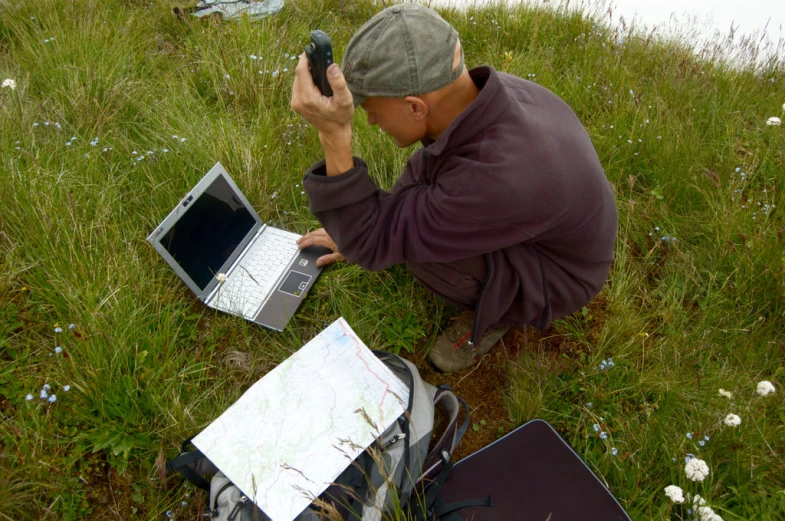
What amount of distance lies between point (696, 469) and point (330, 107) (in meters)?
1.75

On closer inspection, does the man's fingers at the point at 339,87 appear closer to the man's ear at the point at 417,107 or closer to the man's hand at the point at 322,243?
the man's ear at the point at 417,107

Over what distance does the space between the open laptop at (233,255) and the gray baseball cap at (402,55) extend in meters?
1.05

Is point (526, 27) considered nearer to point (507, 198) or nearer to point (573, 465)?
point (507, 198)

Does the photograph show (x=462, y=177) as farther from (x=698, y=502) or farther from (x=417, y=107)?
(x=698, y=502)

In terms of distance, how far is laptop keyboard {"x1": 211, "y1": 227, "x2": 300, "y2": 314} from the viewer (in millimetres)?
2471

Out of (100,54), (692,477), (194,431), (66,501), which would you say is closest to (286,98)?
(100,54)

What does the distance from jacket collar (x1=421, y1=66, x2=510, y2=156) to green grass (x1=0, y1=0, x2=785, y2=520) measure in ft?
3.27

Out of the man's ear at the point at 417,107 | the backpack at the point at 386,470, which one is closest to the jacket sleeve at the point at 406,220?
the man's ear at the point at 417,107

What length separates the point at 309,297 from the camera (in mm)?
2600

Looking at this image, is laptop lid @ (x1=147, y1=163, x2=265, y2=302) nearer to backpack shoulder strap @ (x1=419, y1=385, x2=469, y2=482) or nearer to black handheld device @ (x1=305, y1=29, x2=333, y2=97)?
black handheld device @ (x1=305, y1=29, x2=333, y2=97)

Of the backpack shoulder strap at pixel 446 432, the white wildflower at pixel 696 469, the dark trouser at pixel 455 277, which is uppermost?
the dark trouser at pixel 455 277

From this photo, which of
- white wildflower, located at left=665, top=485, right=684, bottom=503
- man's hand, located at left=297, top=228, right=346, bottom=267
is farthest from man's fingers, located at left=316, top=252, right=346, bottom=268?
white wildflower, located at left=665, top=485, right=684, bottom=503

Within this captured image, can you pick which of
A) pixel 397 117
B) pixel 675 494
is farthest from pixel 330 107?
pixel 675 494

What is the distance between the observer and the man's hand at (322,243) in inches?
103
